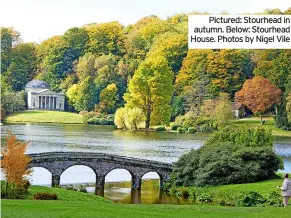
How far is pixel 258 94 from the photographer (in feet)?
121

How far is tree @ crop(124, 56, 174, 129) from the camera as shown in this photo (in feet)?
116

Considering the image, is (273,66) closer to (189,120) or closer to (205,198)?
(189,120)

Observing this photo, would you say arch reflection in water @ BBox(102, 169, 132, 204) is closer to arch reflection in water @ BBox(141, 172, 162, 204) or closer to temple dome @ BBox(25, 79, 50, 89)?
arch reflection in water @ BBox(141, 172, 162, 204)

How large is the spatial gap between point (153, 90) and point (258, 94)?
592 cm

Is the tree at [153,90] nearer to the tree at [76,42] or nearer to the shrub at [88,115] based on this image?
the shrub at [88,115]

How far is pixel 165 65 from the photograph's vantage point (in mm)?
36188

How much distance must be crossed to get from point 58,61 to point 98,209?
79.4 ft

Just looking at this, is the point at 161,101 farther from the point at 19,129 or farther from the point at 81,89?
the point at 19,129

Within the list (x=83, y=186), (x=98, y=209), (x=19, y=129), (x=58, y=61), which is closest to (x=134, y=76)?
(x=58, y=61)

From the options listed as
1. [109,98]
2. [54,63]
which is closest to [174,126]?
[109,98]

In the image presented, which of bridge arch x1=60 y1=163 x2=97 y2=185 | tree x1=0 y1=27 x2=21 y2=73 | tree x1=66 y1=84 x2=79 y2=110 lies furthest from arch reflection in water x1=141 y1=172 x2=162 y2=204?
tree x1=0 y1=27 x2=21 y2=73

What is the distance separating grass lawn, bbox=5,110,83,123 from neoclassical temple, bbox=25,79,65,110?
12.9 inches

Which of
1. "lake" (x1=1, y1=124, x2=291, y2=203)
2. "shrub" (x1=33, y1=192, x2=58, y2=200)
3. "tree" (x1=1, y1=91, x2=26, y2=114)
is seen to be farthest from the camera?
"tree" (x1=1, y1=91, x2=26, y2=114)

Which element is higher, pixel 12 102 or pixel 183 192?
pixel 12 102
